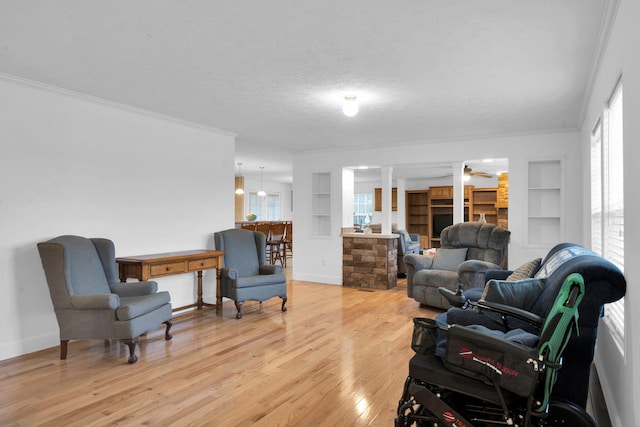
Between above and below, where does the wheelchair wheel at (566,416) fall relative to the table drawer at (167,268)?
below

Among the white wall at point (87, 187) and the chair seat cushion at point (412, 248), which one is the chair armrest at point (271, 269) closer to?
the white wall at point (87, 187)

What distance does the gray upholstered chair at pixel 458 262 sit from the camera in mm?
4809

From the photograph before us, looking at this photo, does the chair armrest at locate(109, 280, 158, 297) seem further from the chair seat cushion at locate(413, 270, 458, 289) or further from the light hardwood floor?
the chair seat cushion at locate(413, 270, 458, 289)

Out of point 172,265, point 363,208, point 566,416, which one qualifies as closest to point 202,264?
point 172,265

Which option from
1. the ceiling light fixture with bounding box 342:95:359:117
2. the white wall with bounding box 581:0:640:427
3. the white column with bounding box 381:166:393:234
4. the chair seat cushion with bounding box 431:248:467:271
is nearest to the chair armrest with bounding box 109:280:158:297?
the ceiling light fixture with bounding box 342:95:359:117

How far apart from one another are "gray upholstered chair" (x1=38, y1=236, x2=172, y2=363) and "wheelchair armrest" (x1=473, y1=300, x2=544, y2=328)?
274cm

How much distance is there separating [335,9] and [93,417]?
2845 millimetres

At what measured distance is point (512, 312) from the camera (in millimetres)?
2240

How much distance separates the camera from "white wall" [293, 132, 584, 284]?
539 centimetres

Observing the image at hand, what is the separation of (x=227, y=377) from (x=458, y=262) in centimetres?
347

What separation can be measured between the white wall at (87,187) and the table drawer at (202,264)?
48 centimetres

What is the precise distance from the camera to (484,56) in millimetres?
3051

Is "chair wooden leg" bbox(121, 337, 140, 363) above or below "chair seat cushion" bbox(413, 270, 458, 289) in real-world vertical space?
below

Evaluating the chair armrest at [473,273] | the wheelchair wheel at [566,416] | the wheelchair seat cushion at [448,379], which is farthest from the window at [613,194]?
the chair armrest at [473,273]
